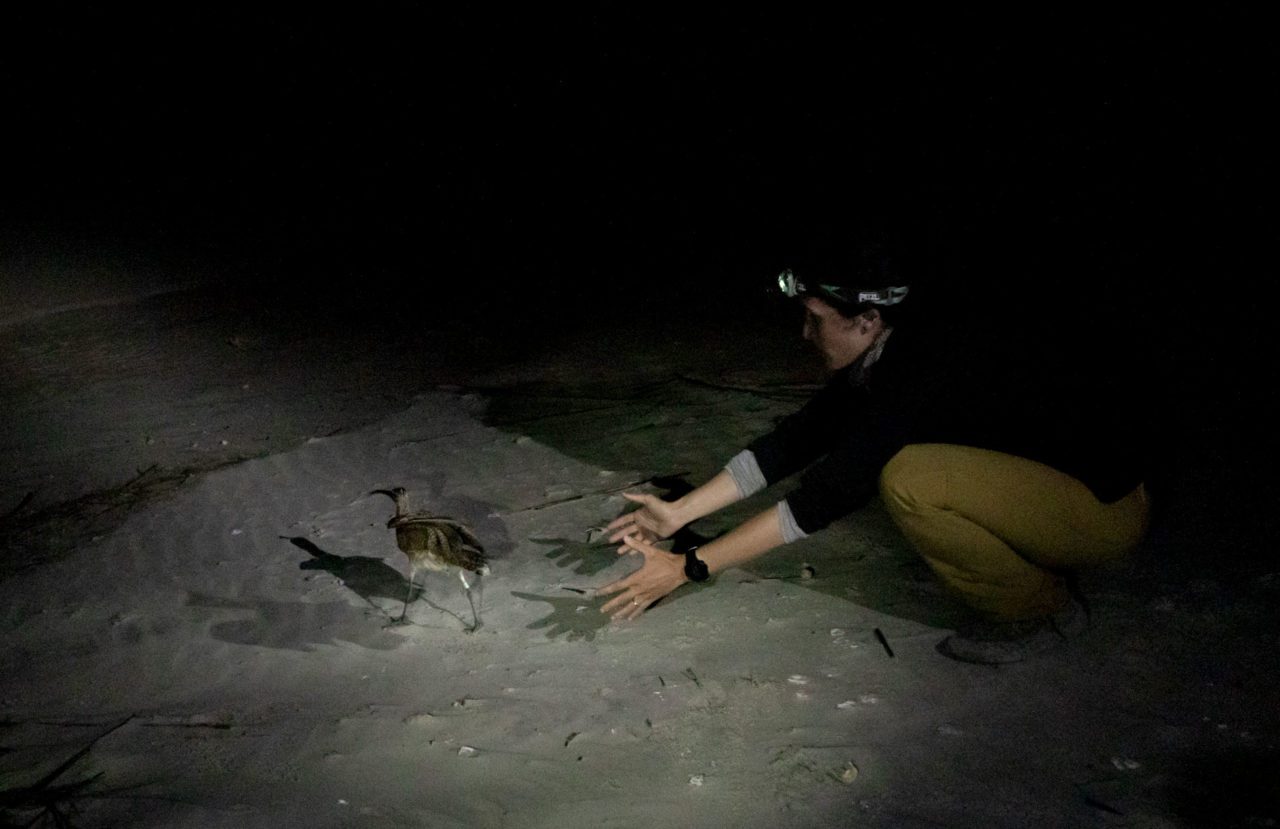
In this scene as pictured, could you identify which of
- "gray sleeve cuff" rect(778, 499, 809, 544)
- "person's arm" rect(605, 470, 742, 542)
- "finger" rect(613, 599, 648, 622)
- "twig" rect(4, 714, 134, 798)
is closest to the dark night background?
"gray sleeve cuff" rect(778, 499, 809, 544)

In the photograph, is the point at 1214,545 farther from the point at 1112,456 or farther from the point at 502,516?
the point at 502,516

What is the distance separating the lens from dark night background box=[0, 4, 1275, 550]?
9492mm

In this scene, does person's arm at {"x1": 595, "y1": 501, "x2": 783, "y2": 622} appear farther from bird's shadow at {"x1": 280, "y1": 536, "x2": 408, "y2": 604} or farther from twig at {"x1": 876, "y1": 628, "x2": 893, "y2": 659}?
bird's shadow at {"x1": 280, "y1": 536, "x2": 408, "y2": 604}

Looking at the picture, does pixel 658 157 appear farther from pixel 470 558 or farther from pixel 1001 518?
pixel 1001 518

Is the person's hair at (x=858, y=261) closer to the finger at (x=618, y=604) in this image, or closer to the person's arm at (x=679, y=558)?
the person's arm at (x=679, y=558)

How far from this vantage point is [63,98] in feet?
58.8

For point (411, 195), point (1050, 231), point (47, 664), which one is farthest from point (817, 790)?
point (411, 195)

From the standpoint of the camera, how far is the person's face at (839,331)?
3520 millimetres

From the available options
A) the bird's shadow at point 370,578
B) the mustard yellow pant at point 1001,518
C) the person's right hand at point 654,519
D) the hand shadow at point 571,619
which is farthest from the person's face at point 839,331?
the bird's shadow at point 370,578

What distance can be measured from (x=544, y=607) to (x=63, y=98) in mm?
18668

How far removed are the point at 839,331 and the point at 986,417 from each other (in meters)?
0.63

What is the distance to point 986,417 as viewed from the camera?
3516 mm

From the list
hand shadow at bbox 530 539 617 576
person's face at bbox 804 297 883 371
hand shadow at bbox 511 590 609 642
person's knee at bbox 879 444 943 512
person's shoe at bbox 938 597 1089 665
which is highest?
person's face at bbox 804 297 883 371

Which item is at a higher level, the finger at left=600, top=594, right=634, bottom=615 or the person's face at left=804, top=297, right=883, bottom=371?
the person's face at left=804, top=297, right=883, bottom=371
